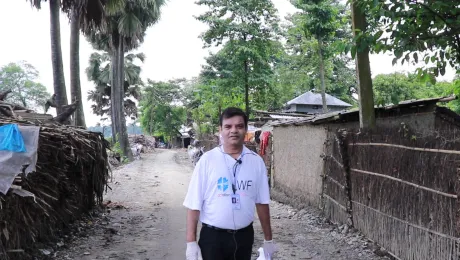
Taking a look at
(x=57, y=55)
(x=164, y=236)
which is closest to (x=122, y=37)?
(x=57, y=55)

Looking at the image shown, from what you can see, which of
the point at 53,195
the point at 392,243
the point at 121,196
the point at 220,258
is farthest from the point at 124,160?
the point at 220,258

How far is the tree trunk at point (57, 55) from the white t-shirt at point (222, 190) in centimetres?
1052

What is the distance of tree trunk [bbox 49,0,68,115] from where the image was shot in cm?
1271

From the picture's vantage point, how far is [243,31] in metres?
19.2

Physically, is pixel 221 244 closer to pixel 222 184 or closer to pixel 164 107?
pixel 222 184

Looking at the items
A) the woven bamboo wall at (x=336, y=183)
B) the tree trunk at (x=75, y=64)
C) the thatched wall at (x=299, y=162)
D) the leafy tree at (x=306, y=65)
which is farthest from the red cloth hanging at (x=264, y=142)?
the tree trunk at (x=75, y=64)

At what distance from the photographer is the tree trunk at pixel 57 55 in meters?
12.7

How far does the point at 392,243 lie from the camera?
6.28 metres

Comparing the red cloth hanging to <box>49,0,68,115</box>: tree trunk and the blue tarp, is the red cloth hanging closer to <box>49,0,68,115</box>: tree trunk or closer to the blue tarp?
<box>49,0,68,115</box>: tree trunk

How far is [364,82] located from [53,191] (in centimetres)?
546

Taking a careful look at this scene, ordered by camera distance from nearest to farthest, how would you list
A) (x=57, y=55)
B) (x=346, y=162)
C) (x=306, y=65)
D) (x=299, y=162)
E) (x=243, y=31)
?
(x=346, y=162) < (x=299, y=162) < (x=57, y=55) < (x=243, y=31) < (x=306, y=65)

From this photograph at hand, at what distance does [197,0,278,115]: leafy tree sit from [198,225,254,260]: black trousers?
629 inches

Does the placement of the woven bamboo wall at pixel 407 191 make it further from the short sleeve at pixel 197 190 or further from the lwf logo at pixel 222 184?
the short sleeve at pixel 197 190

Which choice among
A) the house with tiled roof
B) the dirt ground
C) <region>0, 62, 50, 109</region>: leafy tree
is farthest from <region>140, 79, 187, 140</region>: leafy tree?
the dirt ground
